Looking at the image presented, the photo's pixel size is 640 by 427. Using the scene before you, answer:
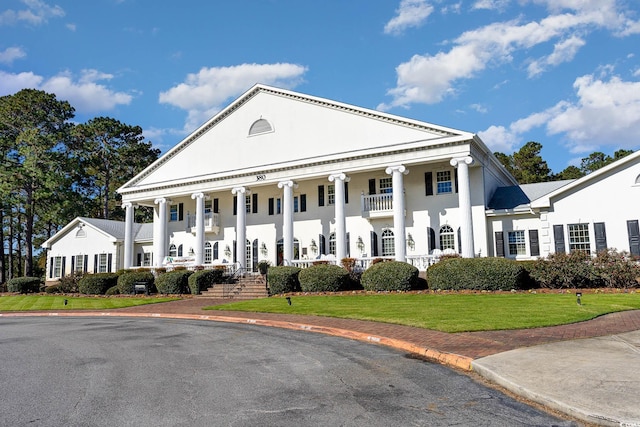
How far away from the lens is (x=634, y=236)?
23.5m

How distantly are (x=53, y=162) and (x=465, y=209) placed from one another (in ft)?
133

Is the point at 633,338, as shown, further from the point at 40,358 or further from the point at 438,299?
the point at 40,358

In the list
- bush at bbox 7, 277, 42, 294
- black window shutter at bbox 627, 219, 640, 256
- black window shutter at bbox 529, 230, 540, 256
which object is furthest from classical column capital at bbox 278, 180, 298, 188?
bush at bbox 7, 277, 42, 294

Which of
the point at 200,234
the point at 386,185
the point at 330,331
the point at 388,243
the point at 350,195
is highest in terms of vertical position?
the point at 386,185

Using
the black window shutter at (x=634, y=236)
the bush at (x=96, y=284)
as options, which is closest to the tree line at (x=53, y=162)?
the bush at (x=96, y=284)

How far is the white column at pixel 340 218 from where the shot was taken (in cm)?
Result: 2859

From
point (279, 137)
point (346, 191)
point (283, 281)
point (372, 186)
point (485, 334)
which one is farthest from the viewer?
point (279, 137)

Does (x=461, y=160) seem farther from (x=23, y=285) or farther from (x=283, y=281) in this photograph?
(x=23, y=285)

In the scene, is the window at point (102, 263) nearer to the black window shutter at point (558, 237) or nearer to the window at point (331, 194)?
the window at point (331, 194)

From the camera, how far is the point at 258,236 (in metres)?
35.5

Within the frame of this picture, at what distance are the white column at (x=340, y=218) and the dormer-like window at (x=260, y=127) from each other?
6.59m

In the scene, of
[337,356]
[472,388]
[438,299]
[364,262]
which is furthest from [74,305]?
[472,388]

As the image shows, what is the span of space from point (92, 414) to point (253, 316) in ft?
36.3

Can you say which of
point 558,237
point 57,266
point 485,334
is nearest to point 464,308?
point 485,334
